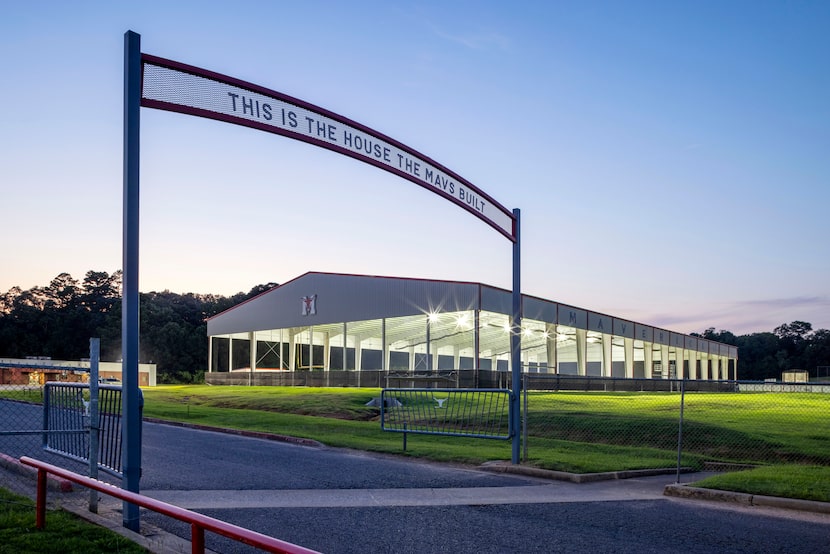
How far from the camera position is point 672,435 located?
18.1 m

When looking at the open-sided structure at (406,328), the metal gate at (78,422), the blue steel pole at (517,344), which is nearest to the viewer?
the metal gate at (78,422)

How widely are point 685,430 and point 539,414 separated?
179 inches

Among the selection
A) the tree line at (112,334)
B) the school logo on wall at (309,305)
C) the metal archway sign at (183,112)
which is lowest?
the tree line at (112,334)

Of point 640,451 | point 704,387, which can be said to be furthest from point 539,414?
point 704,387

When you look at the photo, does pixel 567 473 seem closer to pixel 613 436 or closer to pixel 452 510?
pixel 452 510

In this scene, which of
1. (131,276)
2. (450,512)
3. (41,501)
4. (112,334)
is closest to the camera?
(131,276)

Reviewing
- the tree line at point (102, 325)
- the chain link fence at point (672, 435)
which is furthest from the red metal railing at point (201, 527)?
the tree line at point (102, 325)

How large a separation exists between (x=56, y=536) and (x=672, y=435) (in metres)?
14.9

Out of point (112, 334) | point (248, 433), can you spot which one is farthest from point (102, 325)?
point (248, 433)

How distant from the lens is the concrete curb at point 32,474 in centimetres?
942

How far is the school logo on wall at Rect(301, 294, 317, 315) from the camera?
46781mm

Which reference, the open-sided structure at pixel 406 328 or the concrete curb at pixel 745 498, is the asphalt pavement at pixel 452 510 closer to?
the concrete curb at pixel 745 498

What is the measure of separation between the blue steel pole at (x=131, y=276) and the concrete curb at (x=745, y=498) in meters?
7.35

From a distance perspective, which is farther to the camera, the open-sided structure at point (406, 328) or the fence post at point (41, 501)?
the open-sided structure at point (406, 328)
